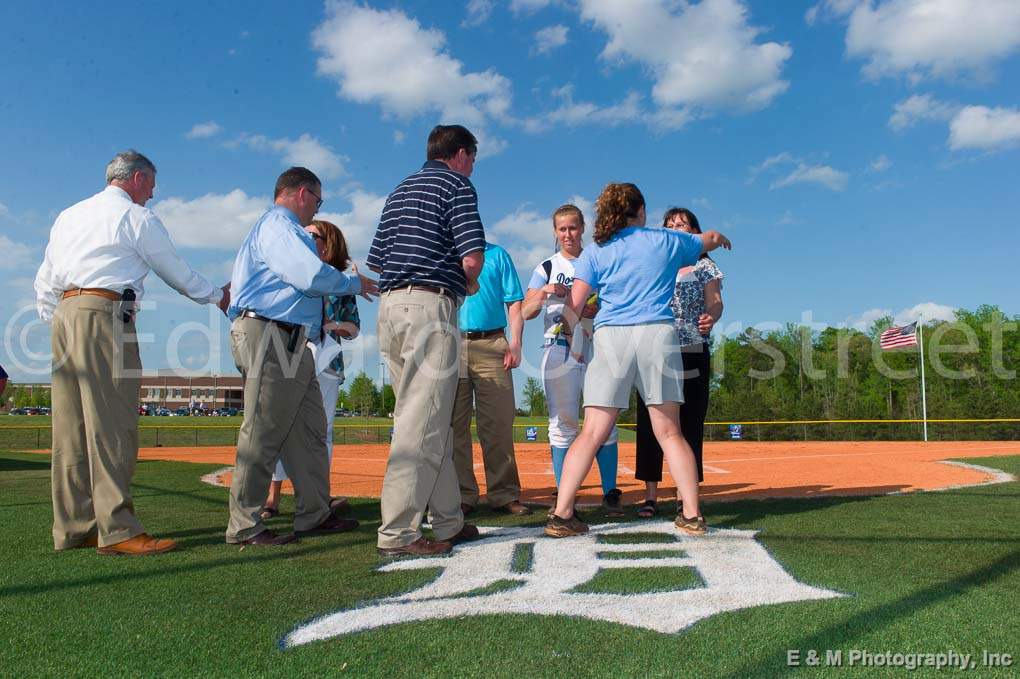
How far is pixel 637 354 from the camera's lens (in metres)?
4.18

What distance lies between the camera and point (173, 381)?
145875mm

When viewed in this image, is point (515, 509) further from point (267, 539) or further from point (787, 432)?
point (787, 432)

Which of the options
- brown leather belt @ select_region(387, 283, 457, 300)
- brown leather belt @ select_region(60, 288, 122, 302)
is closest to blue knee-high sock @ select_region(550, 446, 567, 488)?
brown leather belt @ select_region(387, 283, 457, 300)

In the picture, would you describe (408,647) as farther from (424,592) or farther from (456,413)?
(456,413)

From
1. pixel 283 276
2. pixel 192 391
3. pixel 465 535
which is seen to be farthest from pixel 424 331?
pixel 192 391

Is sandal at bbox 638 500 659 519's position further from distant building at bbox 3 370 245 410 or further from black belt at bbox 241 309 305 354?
distant building at bbox 3 370 245 410

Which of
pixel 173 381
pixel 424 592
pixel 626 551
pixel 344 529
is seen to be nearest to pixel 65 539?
pixel 344 529

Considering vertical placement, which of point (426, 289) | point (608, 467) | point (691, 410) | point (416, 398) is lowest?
point (608, 467)

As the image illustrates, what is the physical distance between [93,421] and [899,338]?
30.0m

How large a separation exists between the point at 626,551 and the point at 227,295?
104 inches

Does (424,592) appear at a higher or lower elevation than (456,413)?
lower

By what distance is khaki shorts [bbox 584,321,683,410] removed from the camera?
4141mm

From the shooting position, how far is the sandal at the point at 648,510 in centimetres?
488

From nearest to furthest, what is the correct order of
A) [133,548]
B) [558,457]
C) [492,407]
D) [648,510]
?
1. [133,548]
2. [648,510]
3. [492,407]
4. [558,457]
